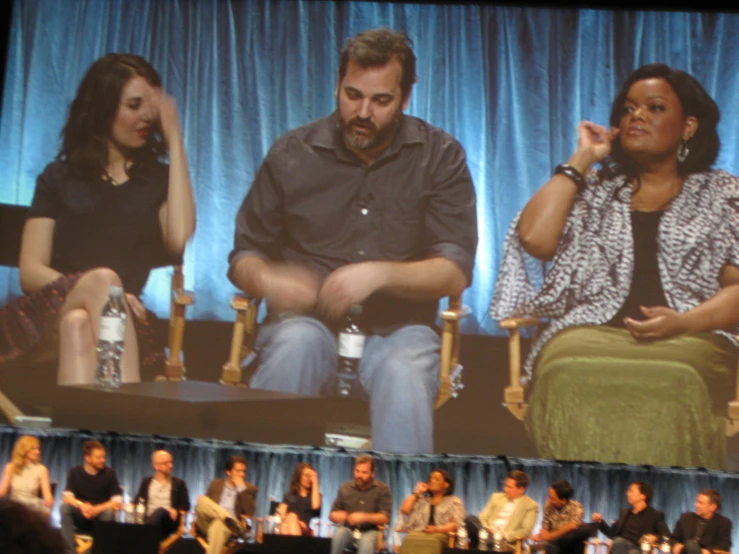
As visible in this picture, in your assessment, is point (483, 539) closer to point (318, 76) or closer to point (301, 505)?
point (301, 505)

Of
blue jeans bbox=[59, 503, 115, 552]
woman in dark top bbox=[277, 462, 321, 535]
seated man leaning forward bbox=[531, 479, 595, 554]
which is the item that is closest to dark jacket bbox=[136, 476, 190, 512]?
blue jeans bbox=[59, 503, 115, 552]

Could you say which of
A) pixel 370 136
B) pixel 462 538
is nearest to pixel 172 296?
pixel 370 136

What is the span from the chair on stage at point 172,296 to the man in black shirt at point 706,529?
292 centimetres

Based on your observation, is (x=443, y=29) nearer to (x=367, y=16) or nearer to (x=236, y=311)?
(x=367, y=16)

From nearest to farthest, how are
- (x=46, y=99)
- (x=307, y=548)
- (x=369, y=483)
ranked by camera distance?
(x=307, y=548) → (x=369, y=483) → (x=46, y=99)

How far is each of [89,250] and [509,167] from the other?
8.25ft

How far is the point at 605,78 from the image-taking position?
249 inches

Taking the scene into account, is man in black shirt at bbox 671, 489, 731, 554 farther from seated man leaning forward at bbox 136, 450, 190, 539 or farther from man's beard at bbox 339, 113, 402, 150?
man's beard at bbox 339, 113, 402, 150

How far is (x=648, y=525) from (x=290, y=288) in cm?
241

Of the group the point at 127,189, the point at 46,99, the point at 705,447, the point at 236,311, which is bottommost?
the point at 705,447

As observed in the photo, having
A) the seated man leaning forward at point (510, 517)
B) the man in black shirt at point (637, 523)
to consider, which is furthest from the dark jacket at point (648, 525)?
the seated man leaning forward at point (510, 517)

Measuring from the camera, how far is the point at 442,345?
6.23 m

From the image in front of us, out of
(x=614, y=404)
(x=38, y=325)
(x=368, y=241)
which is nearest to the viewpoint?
(x=614, y=404)

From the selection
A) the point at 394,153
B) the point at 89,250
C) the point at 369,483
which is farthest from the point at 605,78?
the point at 89,250
